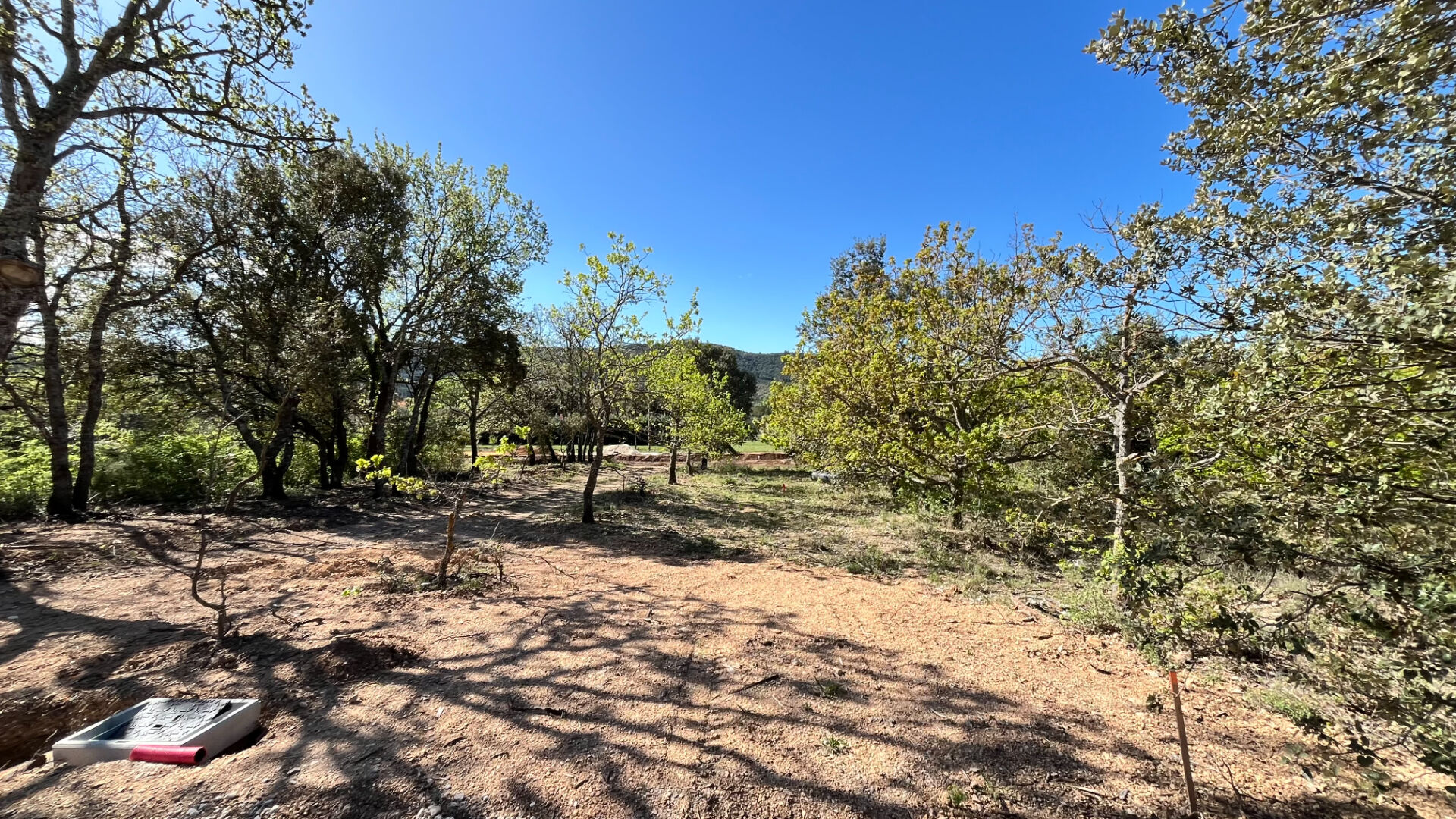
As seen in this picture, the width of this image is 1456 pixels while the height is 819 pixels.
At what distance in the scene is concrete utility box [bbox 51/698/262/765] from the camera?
100 inches

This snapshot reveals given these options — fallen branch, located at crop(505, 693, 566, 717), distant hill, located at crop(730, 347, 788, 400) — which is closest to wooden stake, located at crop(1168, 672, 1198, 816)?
fallen branch, located at crop(505, 693, 566, 717)

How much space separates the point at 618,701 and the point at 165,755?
2401 millimetres

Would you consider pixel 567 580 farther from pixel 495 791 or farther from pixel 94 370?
pixel 94 370

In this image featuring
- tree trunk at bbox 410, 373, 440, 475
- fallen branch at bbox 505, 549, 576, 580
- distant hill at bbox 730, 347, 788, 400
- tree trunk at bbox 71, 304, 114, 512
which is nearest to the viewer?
fallen branch at bbox 505, 549, 576, 580

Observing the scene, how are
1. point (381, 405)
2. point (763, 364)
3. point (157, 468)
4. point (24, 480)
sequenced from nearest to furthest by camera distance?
point (24, 480) → point (157, 468) → point (381, 405) → point (763, 364)

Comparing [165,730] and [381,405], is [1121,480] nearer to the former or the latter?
[165,730]

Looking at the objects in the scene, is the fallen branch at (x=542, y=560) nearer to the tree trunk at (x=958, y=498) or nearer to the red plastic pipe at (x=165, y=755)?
the red plastic pipe at (x=165, y=755)

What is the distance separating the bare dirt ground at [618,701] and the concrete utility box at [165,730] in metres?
0.10

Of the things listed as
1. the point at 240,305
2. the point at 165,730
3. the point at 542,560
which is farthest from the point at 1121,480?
the point at 240,305

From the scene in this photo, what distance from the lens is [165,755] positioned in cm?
252

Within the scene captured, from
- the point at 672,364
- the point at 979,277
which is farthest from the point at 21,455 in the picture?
the point at 979,277

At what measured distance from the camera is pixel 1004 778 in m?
2.66

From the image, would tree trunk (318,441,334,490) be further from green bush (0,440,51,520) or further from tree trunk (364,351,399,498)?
green bush (0,440,51,520)

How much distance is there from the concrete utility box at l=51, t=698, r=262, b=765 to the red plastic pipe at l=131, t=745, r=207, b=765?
3cm
